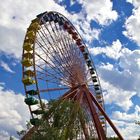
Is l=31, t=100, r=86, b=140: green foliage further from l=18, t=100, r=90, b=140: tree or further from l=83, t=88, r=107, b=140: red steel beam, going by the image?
l=83, t=88, r=107, b=140: red steel beam

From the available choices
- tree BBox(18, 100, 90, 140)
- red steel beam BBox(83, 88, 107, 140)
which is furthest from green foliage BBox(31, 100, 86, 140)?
red steel beam BBox(83, 88, 107, 140)

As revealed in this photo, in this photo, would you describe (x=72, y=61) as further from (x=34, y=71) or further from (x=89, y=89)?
(x=34, y=71)

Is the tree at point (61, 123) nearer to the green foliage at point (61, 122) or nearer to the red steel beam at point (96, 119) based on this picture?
the green foliage at point (61, 122)

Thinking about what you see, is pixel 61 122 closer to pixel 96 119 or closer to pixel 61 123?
pixel 61 123

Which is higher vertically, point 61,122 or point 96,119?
point 96,119

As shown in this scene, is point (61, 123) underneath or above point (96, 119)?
underneath

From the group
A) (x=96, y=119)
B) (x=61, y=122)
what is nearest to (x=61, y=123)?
(x=61, y=122)

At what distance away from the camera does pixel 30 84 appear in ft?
142

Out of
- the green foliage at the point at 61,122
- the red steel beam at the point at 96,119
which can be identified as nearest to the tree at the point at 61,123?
the green foliage at the point at 61,122

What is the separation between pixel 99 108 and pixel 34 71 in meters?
11.6

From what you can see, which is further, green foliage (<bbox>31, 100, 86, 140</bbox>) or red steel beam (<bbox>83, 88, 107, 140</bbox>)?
red steel beam (<bbox>83, 88, 107, 140</bbox>)

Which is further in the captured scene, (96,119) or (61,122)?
(96,119)

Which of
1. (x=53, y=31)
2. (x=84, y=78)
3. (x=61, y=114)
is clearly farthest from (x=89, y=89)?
(x=61, y=114)

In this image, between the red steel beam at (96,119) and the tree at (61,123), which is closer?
the tree at (61,123)
